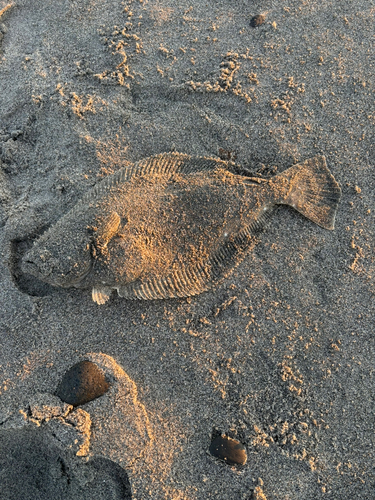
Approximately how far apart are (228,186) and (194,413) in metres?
2.09

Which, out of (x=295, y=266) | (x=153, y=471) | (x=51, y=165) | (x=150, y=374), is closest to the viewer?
(x=153, y=471)

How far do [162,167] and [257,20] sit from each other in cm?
213

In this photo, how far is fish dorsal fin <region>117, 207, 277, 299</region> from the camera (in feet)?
10.9

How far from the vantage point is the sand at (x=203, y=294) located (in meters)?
3.06

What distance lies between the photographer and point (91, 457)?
299 cm

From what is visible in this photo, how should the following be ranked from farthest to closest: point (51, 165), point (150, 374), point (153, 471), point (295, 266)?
1. point (51, 165)
2. point (295, 266)
3. point (150, 374)
4. point (153, 471)

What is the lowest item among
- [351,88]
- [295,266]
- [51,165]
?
[295,266]

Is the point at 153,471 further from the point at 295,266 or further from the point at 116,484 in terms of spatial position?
the point at 295,266

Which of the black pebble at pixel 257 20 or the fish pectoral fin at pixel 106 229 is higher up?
the black pebble at pixel 257 20

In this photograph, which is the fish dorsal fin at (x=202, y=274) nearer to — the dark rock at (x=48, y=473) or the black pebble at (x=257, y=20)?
the dark rock at (x=48, y=473)

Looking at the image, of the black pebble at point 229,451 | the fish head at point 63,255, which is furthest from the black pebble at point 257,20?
the black pebble at point 229,451

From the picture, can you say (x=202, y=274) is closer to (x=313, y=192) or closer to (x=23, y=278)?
(x=313, y=192)

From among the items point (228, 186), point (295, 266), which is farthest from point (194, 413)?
point (228, 186)

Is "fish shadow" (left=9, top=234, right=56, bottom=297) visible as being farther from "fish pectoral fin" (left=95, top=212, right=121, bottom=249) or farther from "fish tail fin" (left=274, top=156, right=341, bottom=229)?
"fish tail fin" (left=274, top=156, right=341, bottom=229)
